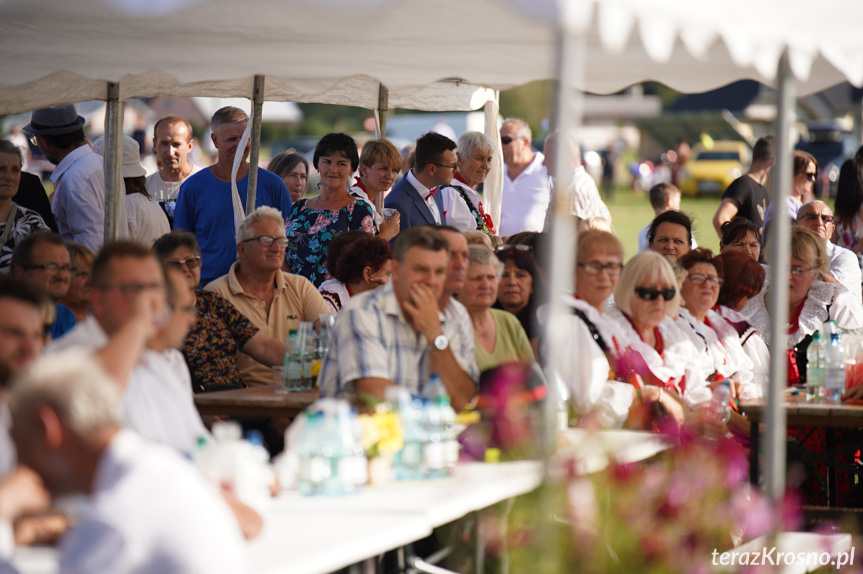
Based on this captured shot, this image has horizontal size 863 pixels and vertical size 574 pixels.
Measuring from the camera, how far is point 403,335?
4.09m

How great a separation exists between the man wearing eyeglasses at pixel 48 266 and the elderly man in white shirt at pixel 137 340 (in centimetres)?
121

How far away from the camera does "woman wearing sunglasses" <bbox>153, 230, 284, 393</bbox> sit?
4902 mm

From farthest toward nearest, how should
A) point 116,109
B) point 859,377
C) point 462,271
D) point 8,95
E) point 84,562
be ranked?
1. point 116,109
2. point 8,95
3. point 859,377
4. point 462,271
5. point 84,562

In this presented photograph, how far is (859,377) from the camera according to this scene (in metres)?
4.91

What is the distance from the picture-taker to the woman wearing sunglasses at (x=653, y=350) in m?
4.49

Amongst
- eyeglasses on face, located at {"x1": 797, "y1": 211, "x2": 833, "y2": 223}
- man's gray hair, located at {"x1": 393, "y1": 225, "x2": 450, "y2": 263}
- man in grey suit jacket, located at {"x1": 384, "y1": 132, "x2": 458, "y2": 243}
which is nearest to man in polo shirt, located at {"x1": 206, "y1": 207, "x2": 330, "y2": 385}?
man's gray hair, located at {"x1": 393, "y1": 225, "x2": 450, "y2": 263}

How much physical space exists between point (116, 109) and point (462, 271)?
8.69ft

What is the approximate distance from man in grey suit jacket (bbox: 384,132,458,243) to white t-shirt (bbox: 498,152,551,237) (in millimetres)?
1868

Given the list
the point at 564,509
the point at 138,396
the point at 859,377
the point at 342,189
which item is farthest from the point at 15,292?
the point at 342,189

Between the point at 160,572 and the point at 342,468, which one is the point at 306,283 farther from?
the point at 160,572

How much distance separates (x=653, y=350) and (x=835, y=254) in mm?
2637

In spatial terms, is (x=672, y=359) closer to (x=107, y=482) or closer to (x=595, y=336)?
(x=595, y=336)

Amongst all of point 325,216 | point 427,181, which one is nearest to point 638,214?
point 427,181

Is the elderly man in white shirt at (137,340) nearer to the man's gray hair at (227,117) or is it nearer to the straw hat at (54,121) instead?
the straw hat at (54,121)
